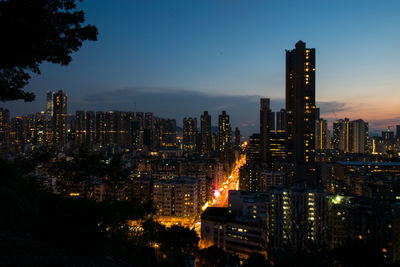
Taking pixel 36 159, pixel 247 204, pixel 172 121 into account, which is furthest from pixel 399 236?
pixel 172 121

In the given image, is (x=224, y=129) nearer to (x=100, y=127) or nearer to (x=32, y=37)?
(x=100, y=127)

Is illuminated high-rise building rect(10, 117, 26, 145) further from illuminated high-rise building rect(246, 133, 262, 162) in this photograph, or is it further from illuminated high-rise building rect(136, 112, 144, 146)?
illuminated high-rise building rect(246, 133, 262, 162)

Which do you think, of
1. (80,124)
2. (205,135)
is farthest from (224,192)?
(80,124)

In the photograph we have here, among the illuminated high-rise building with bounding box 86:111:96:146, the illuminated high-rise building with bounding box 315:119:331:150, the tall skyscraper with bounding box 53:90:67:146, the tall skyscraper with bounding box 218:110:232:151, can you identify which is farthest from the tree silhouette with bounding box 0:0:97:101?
the illuminated high-rise building with bounding box 315:119:331:150

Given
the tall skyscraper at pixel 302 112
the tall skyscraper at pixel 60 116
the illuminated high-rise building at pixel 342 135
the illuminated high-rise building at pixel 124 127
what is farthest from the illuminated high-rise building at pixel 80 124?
the illuminated high-rise building at pixel 342 135

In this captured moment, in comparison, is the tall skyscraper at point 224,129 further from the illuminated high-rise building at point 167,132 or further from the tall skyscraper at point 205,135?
the illuminated high-rise building at point 167,132
